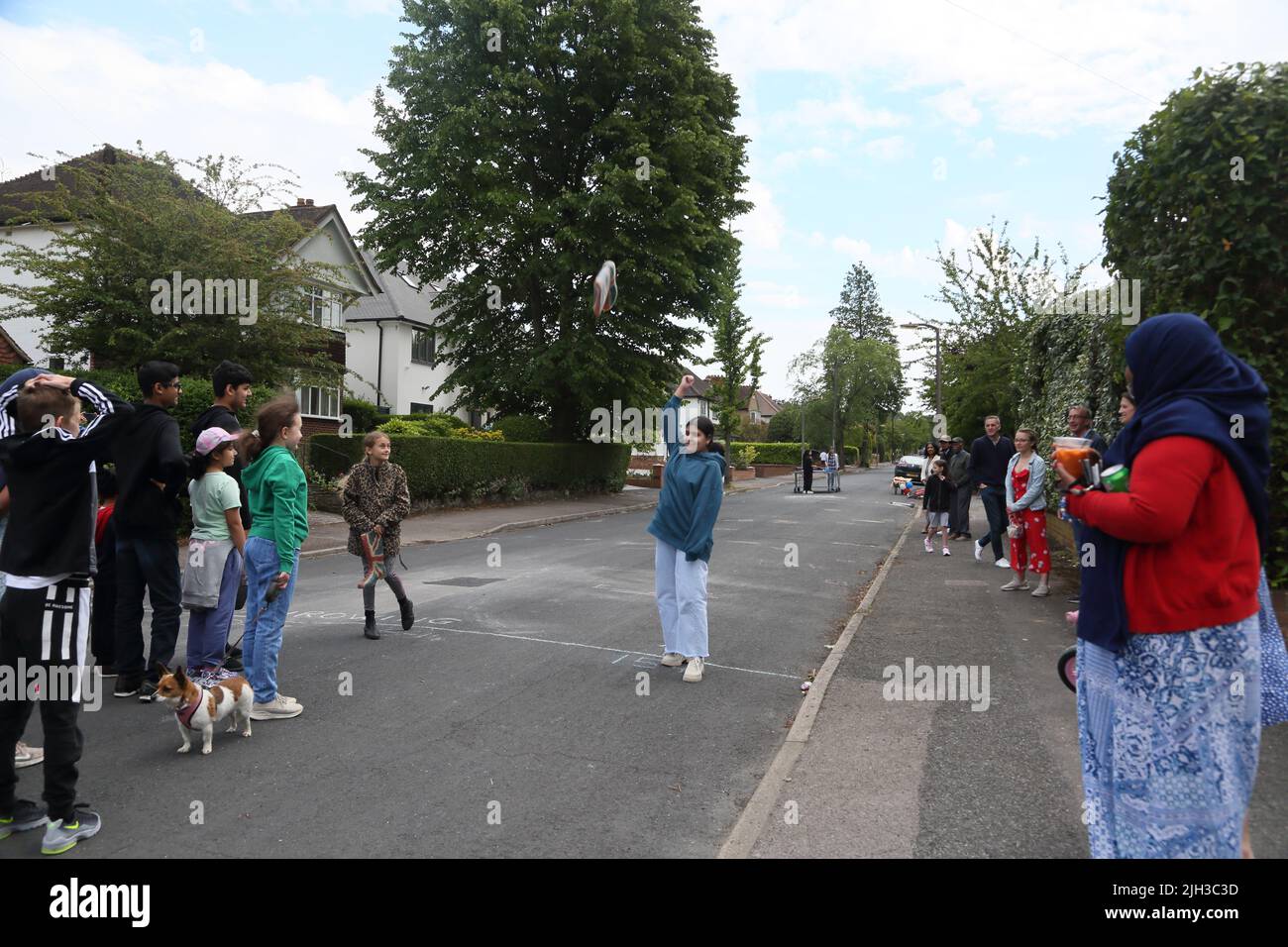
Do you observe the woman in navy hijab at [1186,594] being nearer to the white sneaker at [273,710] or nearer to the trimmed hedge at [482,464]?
the white sneaker at [273,710]

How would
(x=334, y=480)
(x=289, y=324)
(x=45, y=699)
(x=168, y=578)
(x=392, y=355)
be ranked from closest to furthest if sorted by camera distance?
(x=45, y=699)
(x=168, y=578)
(x=289, y=324)
(x=334, y=480)
(x=392, y=355)

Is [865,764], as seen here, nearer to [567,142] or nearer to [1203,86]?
[1203,86]

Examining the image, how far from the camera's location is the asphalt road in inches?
146

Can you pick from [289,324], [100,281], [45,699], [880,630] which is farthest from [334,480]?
[45,699]

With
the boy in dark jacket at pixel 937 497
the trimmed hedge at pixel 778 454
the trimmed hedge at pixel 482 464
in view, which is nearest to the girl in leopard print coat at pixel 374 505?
the boy in dark jacket at pixel 937 497

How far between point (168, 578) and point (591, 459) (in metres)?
22.7

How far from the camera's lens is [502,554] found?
1360cm

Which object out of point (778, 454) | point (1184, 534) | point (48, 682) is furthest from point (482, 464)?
point (778, 454)

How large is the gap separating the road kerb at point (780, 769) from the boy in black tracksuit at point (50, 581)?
9.03 feet

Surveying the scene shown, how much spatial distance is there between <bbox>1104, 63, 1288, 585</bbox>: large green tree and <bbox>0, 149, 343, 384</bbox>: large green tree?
13985 mm

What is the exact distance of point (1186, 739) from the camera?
2.76m

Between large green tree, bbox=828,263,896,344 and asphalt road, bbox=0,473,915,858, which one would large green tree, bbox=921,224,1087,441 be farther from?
large green tree, bbox=828,263,896,344

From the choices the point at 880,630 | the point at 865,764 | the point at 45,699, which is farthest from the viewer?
the point at 880,630

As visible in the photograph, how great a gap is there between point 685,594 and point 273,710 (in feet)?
9.50
